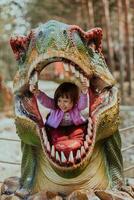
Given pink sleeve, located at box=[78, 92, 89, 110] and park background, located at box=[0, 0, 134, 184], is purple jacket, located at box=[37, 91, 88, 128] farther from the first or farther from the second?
park background, located at box=[0, 0, 134, 184]

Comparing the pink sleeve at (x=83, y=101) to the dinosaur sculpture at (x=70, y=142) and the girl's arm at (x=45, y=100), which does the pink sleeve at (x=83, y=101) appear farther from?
the girl's arm at (x=45, y=100)

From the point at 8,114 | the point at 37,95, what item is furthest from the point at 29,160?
the point at 8,114

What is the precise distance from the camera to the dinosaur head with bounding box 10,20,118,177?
2900 millimetres

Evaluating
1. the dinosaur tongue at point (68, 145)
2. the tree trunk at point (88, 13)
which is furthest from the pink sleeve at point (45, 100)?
the tree trunk at point (88, 13)

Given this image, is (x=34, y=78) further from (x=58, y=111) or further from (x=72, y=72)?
(x=58, y=111)

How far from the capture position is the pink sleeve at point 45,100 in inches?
126

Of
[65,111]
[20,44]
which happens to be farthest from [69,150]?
[20,44]

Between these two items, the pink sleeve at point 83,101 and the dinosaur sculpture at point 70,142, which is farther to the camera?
the pink sleeve at point 83,101

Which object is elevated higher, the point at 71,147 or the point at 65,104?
the point at 65,104

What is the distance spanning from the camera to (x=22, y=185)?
11.0 feet

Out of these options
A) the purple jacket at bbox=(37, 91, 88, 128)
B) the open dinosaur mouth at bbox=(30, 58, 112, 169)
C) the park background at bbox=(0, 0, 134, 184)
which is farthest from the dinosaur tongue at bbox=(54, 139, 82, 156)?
the park background at bbox=(0, 0, 134, 184)

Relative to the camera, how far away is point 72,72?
9.38 ft

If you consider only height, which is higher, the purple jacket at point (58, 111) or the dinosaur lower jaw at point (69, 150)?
the purple jacket at point (58, 111)

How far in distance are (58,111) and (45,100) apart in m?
0.10
